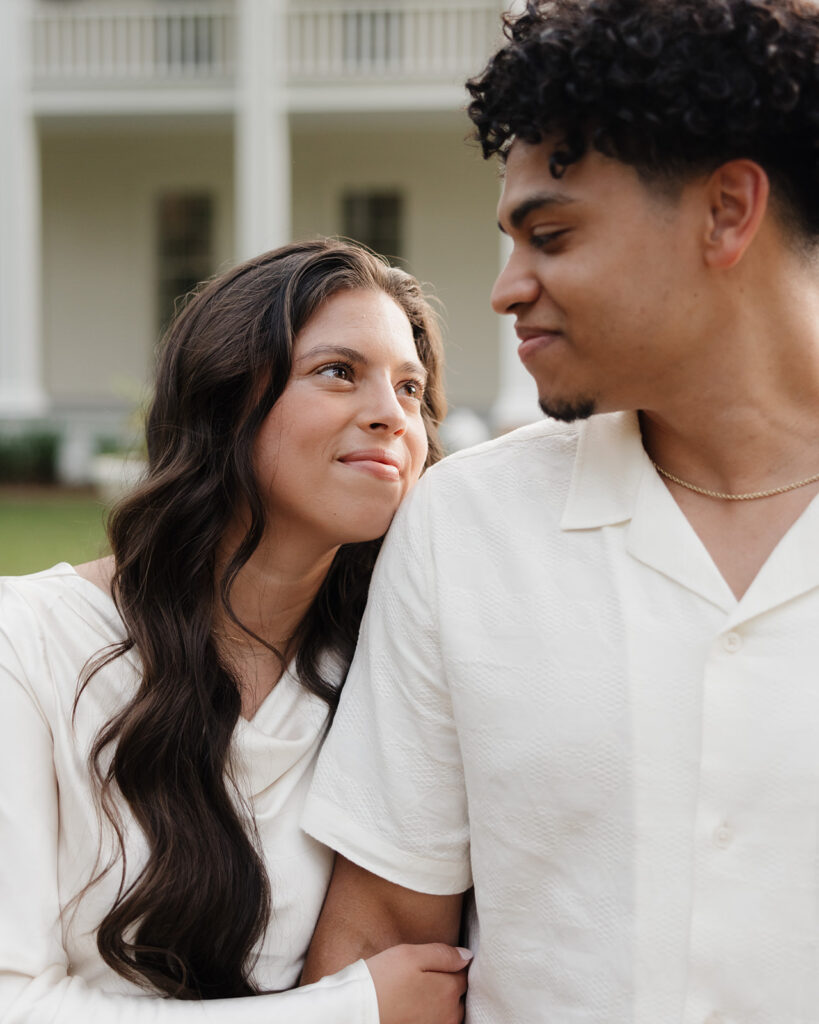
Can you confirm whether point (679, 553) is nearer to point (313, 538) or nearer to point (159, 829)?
point (313, 538)

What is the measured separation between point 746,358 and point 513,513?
428 mm

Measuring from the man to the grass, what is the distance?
431cm

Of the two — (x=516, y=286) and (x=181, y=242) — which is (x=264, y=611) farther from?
(x=181, y=242)

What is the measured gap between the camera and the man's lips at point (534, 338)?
1.78 meters

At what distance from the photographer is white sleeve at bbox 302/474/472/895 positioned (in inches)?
73.2

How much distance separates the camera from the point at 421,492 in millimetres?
1990

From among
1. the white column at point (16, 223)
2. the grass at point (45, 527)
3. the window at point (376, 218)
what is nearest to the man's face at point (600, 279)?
the grass at point (45, 527)

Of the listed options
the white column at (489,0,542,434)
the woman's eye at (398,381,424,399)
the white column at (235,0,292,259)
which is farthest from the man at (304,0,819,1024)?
the white column at (235,0,292,259)

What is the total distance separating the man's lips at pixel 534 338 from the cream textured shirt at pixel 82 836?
2.66ft

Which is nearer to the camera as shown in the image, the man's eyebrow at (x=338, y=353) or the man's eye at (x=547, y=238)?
the man's eye at (x=547, y=238)

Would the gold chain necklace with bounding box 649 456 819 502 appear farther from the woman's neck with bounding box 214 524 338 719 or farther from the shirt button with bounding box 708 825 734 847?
the woman's neck with bounding box 214 524 338 719

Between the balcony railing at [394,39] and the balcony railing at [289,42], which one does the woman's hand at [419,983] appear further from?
the balcony railing at [394,39]

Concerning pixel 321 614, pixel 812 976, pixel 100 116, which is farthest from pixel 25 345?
pixel 812 976

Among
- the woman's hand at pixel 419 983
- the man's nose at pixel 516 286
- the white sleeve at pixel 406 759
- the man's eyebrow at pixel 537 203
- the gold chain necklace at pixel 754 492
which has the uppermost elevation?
the man's eyebrow at pixel 537 203
